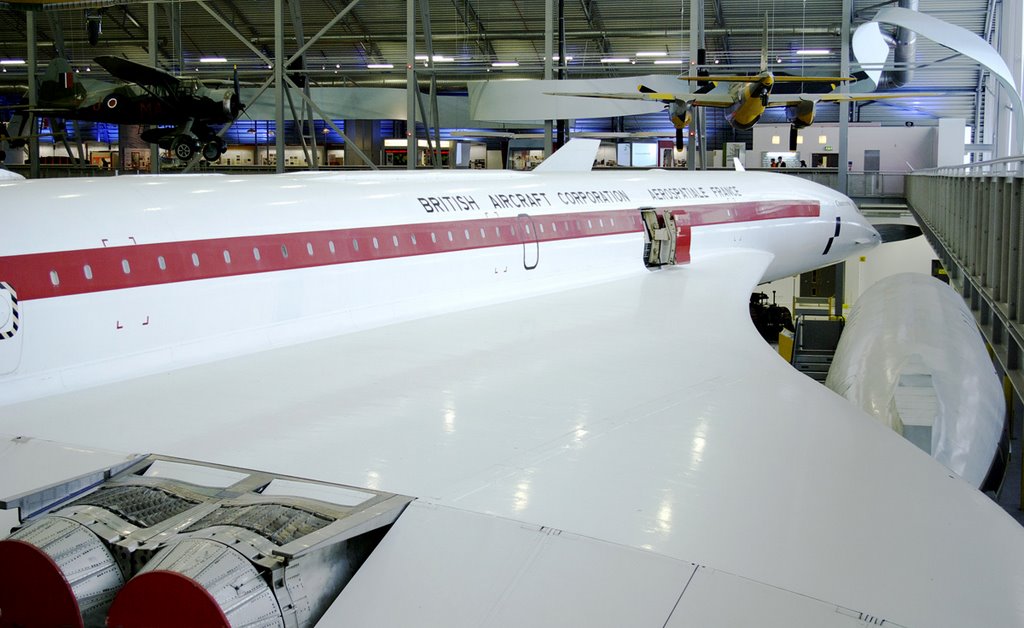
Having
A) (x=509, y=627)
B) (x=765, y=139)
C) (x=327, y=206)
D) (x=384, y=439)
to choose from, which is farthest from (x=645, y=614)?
(x=765, y=139)

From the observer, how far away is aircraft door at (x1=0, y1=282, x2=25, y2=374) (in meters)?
6.41

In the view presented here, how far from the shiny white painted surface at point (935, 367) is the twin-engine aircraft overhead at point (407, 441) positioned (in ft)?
4.77

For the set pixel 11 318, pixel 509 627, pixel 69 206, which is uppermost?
pixel 69 206

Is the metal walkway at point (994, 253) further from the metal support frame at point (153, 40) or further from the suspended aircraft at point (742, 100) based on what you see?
the metal support frame at point (153, 40)

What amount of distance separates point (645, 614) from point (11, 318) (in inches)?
211

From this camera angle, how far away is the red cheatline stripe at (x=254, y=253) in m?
6.77

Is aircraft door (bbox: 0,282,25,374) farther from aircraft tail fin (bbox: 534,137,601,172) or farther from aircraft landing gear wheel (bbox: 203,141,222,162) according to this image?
aircraft landing gear wheel (bbox: 203,141,222,162)

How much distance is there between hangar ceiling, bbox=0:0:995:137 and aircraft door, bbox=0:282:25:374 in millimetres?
30344

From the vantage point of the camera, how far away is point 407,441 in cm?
529

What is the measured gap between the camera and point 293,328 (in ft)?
27.8

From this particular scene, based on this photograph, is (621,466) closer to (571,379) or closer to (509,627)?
(509,627)

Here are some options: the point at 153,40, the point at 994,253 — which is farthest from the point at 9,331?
the point at 153,40

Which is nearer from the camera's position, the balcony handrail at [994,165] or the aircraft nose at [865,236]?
the balcony handrail at [994,165]

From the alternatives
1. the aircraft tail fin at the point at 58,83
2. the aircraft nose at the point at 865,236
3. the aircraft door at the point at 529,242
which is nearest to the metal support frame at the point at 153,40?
the aircraft tail fin at the point at 58,83
